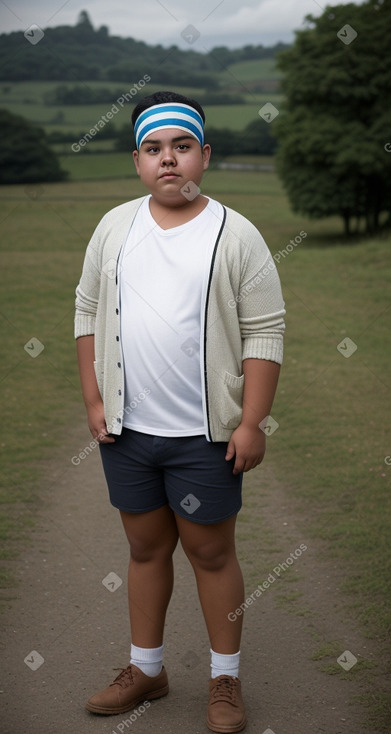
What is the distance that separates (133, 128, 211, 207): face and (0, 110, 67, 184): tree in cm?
3756

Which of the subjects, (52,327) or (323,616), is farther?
(52,327)

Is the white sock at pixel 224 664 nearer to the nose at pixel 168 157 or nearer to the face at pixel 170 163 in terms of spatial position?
the face at pixel 170 163

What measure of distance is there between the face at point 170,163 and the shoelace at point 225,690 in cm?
175

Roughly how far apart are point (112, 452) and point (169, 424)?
282 mm

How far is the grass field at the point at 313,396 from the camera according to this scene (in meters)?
5.09

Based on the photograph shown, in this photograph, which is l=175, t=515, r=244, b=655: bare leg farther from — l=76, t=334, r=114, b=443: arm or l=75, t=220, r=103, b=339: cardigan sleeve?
l=75, t=220, r=103, b=339: cardigan sleeve

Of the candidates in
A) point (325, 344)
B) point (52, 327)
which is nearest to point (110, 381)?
point (325, 344)

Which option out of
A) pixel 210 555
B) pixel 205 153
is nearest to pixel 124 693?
pixel 210 555

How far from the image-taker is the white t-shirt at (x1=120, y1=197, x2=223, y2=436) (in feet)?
9.43

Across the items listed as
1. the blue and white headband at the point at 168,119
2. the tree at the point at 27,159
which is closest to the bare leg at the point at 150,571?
the blue and white headband at the point at 168,119

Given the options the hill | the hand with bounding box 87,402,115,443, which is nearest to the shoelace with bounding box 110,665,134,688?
the hand with bounding box 87,402,115,443

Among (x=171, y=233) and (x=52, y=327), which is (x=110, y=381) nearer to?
(x=171, y=233)

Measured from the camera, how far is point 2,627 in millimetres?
3971

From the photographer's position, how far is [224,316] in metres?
2.91
